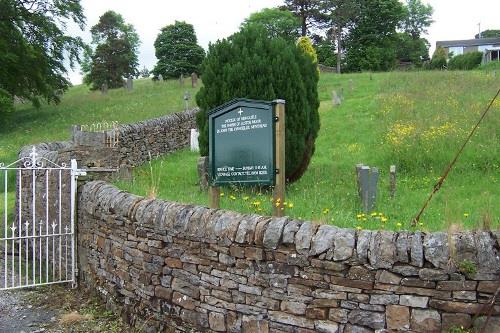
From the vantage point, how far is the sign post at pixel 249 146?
592 centimetres

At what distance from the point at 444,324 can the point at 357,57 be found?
50.8 meters

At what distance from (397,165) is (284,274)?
8.57m

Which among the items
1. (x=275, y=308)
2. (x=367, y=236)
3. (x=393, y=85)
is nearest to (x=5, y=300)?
(x=275, y=308)

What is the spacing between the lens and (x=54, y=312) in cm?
715

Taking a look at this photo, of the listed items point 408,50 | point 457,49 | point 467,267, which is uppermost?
point 457,49

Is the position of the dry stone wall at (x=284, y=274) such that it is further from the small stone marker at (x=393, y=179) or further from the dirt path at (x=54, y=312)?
the small stone marker at (x=393, y=179)

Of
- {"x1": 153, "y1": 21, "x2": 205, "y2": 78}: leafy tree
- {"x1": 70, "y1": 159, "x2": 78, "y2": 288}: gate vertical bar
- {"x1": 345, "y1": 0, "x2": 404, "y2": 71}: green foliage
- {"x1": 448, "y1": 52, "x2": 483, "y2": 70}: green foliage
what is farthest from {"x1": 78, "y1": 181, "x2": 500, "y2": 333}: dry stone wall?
{"x1": 345, "y1": 0, "x2": 404, "y2": 71}: green foliage

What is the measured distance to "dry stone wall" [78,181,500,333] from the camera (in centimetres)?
391

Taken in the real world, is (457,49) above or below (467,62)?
above

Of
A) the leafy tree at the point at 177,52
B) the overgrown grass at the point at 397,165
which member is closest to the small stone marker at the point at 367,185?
the overgrown grass at the point at 397,165

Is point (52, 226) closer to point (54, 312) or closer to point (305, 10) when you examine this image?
point (54, 312)

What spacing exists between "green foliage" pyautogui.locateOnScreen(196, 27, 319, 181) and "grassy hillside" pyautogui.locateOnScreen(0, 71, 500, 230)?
2.82 feet

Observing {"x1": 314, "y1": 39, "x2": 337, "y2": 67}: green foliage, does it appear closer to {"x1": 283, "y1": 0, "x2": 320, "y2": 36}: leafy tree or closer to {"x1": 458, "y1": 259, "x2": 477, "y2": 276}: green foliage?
{"x1": 283, "y1": 0, "x2": 320, "y2": 36}: leafy tree

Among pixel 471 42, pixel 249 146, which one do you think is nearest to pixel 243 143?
pixel 249 146
